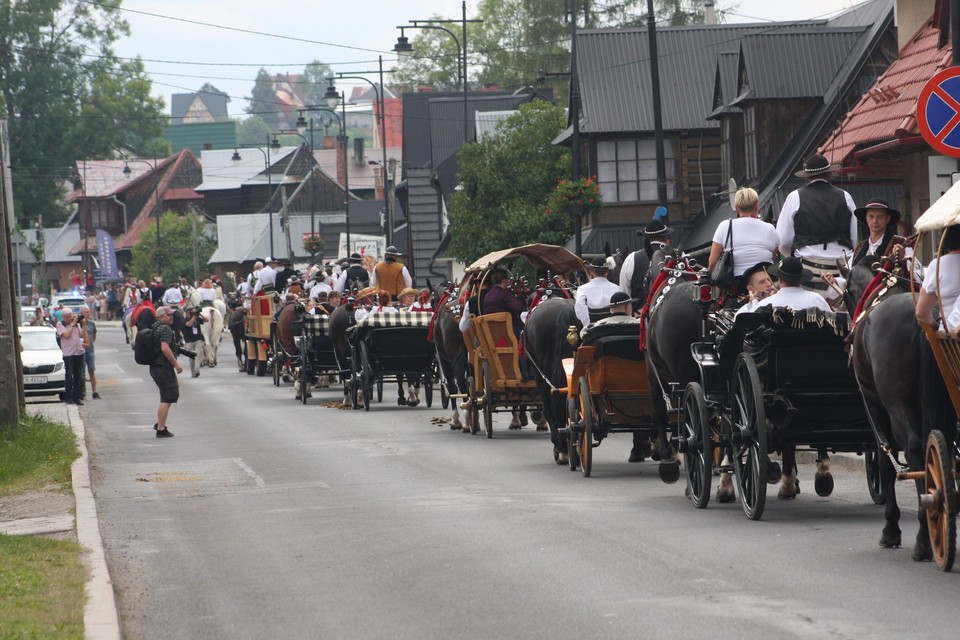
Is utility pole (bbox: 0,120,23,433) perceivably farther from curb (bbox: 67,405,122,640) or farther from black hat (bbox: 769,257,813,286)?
black hat (bbox: 769,257,813,286)

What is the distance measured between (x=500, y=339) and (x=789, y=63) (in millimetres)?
20629

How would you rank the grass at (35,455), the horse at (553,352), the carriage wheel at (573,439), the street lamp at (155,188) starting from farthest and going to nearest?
the street lamp at (155,188) → the horse at (553,352) → the grass at (35,455) → the carriage wheel at (573,439)

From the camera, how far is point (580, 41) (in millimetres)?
46750

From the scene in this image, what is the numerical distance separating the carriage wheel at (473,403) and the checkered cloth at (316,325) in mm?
7463

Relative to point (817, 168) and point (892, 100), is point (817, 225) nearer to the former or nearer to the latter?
point (817, 168)

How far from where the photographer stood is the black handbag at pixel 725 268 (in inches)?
476

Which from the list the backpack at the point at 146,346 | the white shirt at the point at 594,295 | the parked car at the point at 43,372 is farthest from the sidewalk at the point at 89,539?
the parked car at the point at 43,372

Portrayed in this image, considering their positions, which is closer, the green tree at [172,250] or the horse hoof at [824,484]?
the horse hoof at [824,484]

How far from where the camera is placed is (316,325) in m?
27.7

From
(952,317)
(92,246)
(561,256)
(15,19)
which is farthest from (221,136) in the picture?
(952,317)

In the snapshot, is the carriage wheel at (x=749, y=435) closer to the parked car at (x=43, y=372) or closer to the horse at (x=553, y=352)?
the horse at (x=553, y=352)

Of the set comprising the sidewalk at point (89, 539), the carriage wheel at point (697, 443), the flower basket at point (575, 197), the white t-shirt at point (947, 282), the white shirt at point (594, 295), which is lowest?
the sidewalk at point (89, 539)

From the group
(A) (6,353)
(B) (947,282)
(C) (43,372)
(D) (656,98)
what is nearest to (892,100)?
(D) (656,98)

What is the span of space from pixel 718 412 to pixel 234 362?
34494 millimetres
